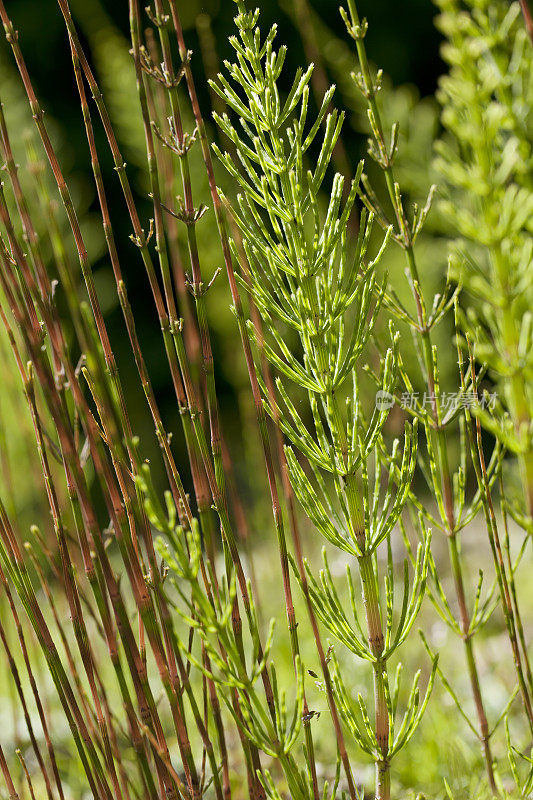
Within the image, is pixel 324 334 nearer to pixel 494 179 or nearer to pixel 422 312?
pixel 422 312

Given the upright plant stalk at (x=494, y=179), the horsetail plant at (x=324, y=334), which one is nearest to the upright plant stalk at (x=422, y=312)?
the horsetail plant at (x=324, y=334)

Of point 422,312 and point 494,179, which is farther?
point 422,312

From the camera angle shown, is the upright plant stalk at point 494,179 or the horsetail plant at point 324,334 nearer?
the upright plant stalk at point 494,179

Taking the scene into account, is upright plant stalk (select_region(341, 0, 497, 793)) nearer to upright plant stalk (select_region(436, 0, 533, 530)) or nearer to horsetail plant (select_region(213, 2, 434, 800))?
horsetail plant (select_region(213, 2, 434, 800))

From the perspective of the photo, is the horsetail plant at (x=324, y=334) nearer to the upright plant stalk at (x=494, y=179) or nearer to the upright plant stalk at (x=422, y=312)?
the upright plant stalk at (x=422, y=312)

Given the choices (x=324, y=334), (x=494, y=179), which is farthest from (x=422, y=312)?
(x=494, y=179)

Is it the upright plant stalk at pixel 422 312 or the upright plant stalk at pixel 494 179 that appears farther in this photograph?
the upright plant stalk at pixel 422 312

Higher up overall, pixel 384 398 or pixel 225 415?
pixel 225 415

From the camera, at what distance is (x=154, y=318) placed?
3.81 metres

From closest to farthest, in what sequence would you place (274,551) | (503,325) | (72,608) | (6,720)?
(503,325) < (72,608) < (6,720) < (274,551)

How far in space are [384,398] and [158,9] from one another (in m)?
0.35

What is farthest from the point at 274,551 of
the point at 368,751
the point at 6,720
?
the point at 368,751

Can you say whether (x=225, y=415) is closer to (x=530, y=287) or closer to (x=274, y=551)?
(x=274, y=551)

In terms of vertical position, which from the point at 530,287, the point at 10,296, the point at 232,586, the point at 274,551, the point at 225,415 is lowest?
the point at 232,586
